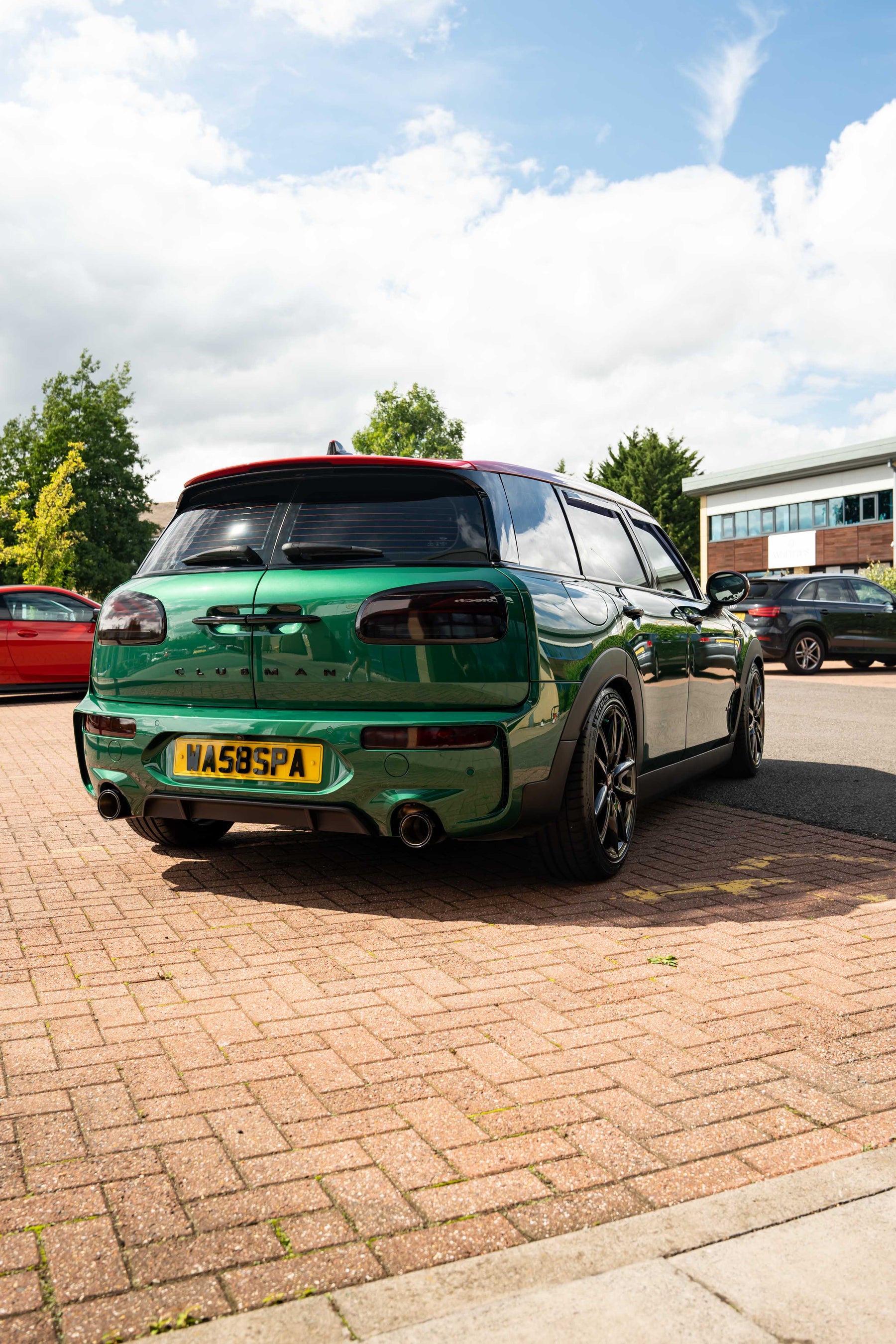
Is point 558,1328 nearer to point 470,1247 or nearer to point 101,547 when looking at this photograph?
point 470,1247

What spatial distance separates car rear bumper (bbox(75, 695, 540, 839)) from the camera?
4.06 m

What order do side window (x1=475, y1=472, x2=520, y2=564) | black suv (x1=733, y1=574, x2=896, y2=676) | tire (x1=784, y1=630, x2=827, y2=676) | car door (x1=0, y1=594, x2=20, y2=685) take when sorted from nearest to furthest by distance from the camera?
side window (x1=475, y1=472, x2=520, y2=564) < car door (x1=0, y1=594, x2=20, y2=685) < black suv (x1=733, y1=574, x2=896, y2=676) < tire (x1=784, y1=630, x2=827, y2=676)

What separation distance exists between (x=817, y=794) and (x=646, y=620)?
7.41 ft

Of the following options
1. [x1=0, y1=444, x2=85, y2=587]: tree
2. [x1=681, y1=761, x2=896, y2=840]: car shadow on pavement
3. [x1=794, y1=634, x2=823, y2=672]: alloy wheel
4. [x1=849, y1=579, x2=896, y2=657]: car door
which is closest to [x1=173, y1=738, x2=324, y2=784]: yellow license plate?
[x1=681, y1=761, x2=896, y2=840]: car shadow on pavement

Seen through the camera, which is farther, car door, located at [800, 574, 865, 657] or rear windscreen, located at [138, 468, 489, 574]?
car door, located at [800, 574, 865, 657]

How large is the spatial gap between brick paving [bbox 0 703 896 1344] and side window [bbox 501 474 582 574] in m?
1.31

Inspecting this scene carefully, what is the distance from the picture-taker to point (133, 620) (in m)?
4.55

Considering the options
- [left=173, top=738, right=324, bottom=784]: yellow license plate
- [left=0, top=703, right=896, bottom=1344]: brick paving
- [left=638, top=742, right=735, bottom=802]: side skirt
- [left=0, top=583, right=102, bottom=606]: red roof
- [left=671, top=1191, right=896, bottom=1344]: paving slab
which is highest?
[left=0, top=583, right=102, bottom=606]: red roof

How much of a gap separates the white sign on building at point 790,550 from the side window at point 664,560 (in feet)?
150

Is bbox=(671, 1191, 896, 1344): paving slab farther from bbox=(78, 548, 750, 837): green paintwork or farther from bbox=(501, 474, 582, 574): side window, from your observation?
bbox=(501, 474, 582, 574): side window

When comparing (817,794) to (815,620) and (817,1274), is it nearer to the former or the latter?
(817,1274)

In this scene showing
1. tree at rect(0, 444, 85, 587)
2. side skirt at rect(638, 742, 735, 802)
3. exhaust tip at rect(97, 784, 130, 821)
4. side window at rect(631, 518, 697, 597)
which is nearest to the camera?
exhaust tip at rect(97, 784, 130, 821)

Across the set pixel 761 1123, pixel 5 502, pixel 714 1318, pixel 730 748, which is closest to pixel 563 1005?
pixel 761 1123

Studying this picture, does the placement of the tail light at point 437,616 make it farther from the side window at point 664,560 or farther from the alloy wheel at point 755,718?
the alloy wheel at point 755,718
